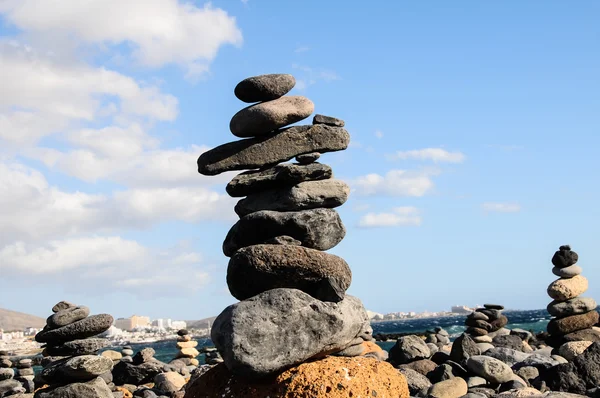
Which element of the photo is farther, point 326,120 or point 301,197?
point 326,120

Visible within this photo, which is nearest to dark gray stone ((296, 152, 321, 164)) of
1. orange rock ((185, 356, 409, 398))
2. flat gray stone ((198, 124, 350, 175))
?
flat gray stone ((198, 124, 350, 175))

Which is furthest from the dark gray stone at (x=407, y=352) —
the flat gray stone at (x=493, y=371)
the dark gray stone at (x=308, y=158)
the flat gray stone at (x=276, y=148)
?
the dark gray stone at (x=308, y=158)

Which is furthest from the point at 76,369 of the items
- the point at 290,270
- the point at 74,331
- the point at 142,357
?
the point at 142,357

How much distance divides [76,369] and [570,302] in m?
14.0

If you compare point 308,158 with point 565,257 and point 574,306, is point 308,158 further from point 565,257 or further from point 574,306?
point 574,306

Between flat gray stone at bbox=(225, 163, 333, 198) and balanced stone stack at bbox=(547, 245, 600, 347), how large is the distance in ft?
38.8

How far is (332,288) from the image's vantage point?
1031cm

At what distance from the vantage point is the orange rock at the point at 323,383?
9.33 m

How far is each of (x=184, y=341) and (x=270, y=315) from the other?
24.5 m

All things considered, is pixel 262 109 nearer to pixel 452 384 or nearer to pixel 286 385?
pixel 286 385

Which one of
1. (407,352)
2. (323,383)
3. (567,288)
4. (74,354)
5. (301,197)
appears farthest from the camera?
(567,288)

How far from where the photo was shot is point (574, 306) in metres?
20.9

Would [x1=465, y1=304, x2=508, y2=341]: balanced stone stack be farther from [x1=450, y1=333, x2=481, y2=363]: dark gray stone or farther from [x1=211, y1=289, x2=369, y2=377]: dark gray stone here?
[x1=211, y1=289, x2=369, y2=377]: dark gray stone

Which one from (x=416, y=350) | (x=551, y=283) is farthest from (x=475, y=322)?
(x=416, y=350)
